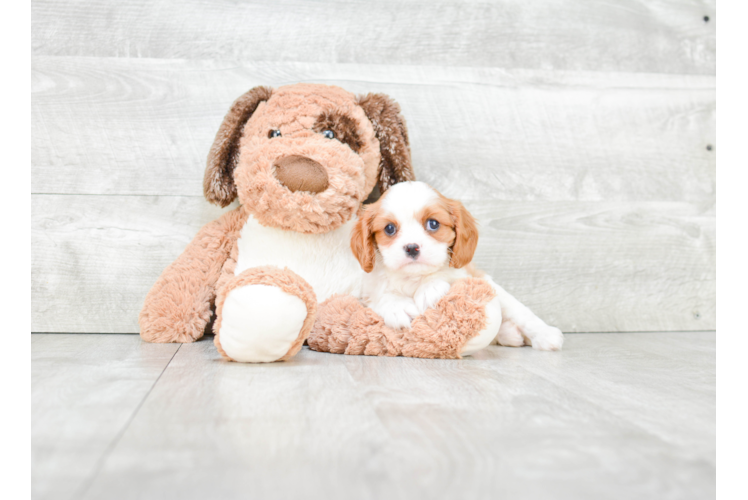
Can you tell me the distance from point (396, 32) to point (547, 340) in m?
0.81

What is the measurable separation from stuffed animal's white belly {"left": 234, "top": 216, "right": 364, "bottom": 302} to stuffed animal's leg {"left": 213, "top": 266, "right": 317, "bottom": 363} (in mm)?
269

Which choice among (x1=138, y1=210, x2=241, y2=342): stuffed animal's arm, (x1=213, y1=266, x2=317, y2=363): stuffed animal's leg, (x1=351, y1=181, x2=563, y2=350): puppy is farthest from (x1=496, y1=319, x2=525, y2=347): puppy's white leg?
(x1=138, y1=210, x2=241, y2=342): stuffed animal's arm

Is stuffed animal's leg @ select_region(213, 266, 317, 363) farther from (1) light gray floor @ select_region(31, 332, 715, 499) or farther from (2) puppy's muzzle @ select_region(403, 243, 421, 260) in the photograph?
(2) puppy's muzzle @ select_region(403, 243, 421, 260)

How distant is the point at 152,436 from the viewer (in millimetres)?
565

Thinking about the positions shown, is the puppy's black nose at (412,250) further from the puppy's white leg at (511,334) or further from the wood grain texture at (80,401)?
the wood grain texture at (80,401)

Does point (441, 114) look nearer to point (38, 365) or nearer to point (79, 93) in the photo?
point (79, 93)

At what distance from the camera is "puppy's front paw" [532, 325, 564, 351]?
1.13 metres

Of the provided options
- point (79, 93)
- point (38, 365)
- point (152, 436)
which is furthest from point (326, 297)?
point (79, 93)

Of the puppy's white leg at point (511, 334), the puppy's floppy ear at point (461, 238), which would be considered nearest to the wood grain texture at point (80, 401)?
the puppy's floppy ear at point (461, 238)

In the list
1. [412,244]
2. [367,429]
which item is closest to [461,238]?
[412,244]

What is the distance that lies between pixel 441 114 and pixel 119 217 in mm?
807

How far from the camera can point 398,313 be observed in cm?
104

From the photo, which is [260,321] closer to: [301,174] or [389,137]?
[301,174]

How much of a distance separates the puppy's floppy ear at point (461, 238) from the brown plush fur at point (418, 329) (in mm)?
50
